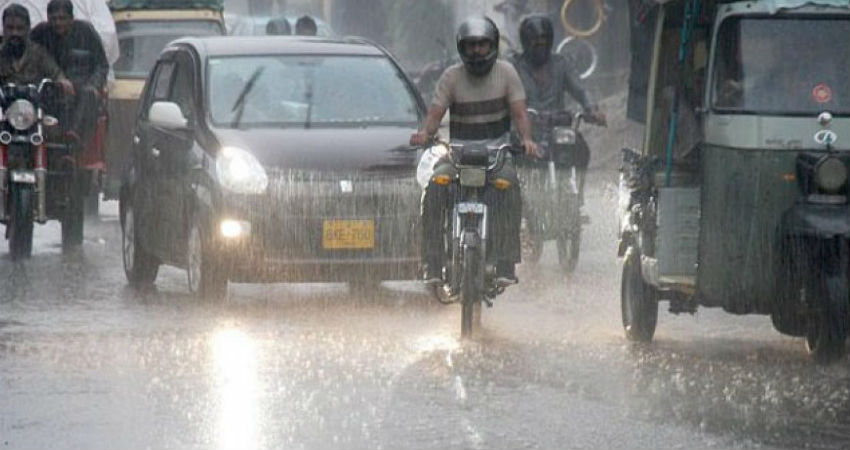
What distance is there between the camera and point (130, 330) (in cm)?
1285

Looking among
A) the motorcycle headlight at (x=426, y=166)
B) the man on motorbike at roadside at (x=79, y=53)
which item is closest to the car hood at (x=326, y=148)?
the motorcycle headlight at (x=426, y=166)

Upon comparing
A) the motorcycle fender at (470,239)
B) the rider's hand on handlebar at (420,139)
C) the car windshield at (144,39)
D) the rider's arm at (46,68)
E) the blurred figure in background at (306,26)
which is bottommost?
the motorcycle fender at (470,239)

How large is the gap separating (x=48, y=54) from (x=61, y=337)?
21.4ft

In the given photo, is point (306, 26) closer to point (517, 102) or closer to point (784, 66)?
point (517, 102)

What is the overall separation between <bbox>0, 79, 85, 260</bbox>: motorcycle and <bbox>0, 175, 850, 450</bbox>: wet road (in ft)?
7.99

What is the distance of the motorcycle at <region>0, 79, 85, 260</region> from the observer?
17906 millimetres

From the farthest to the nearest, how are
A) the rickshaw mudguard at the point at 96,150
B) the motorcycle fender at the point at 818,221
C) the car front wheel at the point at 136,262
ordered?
1. the rickshaw mudguard at the point at 96,150
2. the car front wheel at the point at 136,262
3. the motorcycle fender at the point at 818,221

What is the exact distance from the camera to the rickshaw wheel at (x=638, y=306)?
12258 millimetres

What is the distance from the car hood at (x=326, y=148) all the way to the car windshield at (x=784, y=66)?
3322 mm

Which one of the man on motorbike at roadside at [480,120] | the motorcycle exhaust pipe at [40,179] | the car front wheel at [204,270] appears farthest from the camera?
the motorcycle exhaust pipe at [40,179]

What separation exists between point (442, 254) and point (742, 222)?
89.3 inches

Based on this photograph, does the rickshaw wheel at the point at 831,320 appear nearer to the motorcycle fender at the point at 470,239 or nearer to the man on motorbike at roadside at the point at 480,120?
the motorcycle fender at the point at 470,239

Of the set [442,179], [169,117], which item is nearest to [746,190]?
[442,179]

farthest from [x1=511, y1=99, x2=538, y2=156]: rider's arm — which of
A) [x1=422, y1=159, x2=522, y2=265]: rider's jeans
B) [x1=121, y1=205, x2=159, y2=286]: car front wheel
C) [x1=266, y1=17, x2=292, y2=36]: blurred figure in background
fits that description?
[x1=266, y1=17, x2=292, y2=36]: blurred figure in background
